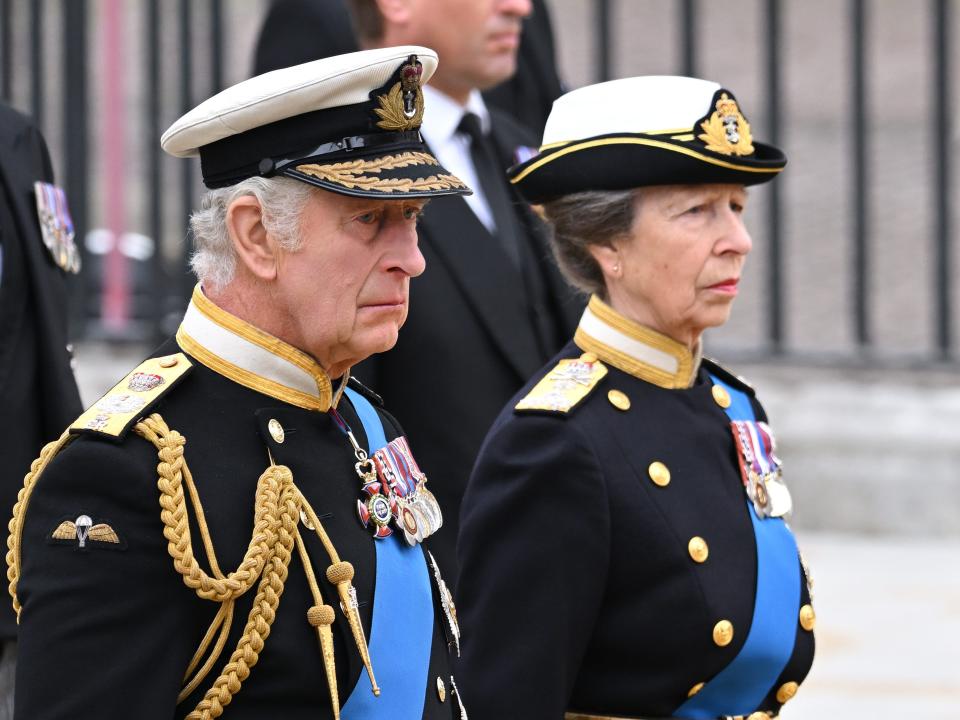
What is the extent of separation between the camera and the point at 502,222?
13.7 ft

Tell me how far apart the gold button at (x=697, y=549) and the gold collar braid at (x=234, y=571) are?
78cm

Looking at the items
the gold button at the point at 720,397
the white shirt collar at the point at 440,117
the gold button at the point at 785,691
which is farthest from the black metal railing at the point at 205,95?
the gold button at the point at 785,691

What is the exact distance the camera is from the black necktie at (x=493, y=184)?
13.6ft

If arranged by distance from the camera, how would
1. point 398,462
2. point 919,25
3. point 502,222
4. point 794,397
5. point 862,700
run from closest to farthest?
point 398,462 → point 502,222 → point 862,700 → point 794,397 → point 919,25

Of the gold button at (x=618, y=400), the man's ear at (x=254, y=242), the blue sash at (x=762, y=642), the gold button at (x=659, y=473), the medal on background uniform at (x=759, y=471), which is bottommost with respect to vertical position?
the blue sash at (x=762, y=642)

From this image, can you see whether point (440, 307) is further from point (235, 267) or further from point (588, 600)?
point (235, 267)

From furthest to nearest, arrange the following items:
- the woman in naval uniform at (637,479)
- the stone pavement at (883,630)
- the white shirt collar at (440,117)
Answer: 1. the stone pavement at (883,630)
2. the white shirt collar at (440,117)
3. the woman in naval uniform at (637,479)

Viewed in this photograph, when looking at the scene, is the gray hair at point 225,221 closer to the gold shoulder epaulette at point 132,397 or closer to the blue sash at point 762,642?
the gold shoulder epaulette at point 132,397

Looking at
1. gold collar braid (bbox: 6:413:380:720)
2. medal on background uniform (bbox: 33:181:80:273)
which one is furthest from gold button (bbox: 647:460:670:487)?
medal on background uniform (bbox: 33:181:80:273)

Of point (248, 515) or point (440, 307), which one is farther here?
point (440, 307)

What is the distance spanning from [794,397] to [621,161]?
190 inches

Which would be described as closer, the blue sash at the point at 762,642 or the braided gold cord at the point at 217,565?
the braided gold cord at the point at 217,565

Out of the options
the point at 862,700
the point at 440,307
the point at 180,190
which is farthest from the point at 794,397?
the point at 440,307

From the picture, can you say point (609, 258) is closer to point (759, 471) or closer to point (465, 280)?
point (759, 471)
